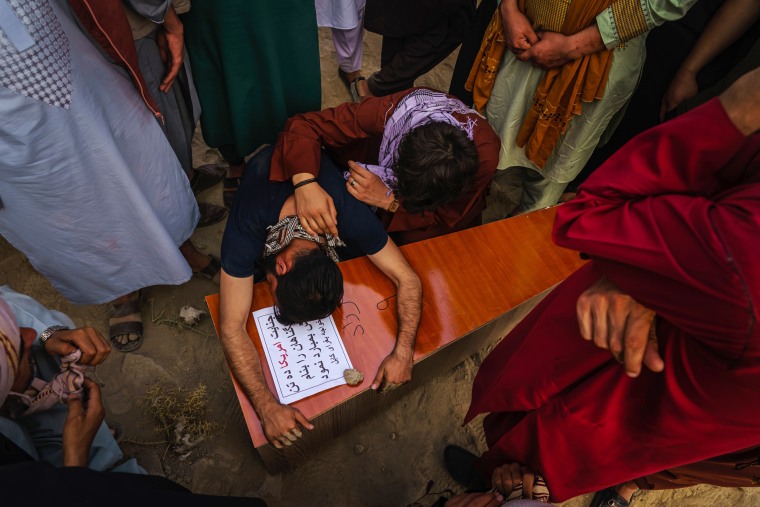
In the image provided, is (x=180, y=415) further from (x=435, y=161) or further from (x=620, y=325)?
(x=620, y=325)

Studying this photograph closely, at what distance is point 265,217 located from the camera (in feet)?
5.42

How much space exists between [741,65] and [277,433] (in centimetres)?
239

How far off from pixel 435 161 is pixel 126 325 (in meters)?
1.60

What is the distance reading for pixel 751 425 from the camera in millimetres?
890

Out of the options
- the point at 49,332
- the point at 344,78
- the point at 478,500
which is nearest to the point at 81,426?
the point at 49,332

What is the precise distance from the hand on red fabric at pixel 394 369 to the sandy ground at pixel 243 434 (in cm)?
64

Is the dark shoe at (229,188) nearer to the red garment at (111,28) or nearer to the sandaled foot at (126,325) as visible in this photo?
the sandaled foot at (126,325)

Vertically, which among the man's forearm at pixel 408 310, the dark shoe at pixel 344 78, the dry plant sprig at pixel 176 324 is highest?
the man's forearm at pixel 408 310

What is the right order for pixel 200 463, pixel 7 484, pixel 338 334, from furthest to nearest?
1. pixel 200 463
2. pixel 338 334
3. pixel 7 484

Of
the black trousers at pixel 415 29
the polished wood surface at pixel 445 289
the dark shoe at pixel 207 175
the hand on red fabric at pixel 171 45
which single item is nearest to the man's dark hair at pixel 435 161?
the polished wood surface at pixel 445 289

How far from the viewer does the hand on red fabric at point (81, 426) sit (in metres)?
1.13

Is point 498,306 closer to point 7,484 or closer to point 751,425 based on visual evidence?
point 751,425

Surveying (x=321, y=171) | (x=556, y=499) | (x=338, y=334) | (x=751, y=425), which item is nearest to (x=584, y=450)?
(x=556, y=499)

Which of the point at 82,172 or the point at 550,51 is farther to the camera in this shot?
the point at 550,51
